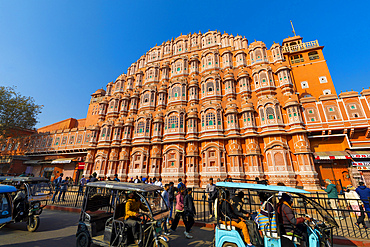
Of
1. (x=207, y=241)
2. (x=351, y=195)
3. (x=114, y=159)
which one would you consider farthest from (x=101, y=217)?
(x=114, y=159)

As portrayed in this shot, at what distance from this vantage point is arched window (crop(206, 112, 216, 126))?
784 inches

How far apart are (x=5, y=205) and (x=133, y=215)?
229 inches

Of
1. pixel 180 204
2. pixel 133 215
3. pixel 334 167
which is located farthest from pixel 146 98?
pixel 334 167

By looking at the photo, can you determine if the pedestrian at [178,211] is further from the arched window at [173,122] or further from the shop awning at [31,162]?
the shop awning at [31,162]

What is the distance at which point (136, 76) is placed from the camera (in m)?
29.6

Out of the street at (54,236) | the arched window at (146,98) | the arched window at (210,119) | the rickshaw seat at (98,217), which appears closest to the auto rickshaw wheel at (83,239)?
the rickshaw seat at (98,217)

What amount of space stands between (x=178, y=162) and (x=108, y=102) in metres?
18.7

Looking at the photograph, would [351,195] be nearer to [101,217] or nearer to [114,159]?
[101,217]

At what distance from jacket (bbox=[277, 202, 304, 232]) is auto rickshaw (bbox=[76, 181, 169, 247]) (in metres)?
3.23

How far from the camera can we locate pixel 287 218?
421cm

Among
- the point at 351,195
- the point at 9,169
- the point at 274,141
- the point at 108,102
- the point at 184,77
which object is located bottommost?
the point at 351,195

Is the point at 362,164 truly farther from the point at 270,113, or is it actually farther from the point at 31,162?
the point at 31,162

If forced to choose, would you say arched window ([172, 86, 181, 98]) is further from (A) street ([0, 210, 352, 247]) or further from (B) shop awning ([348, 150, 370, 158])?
(B) shop awning ([348, 150, 370, 158])

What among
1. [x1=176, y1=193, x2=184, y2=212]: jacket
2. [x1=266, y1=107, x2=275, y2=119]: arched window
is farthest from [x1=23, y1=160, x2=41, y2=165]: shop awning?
[x1=266, y1=107, x2=275, y2=119]: arched window
